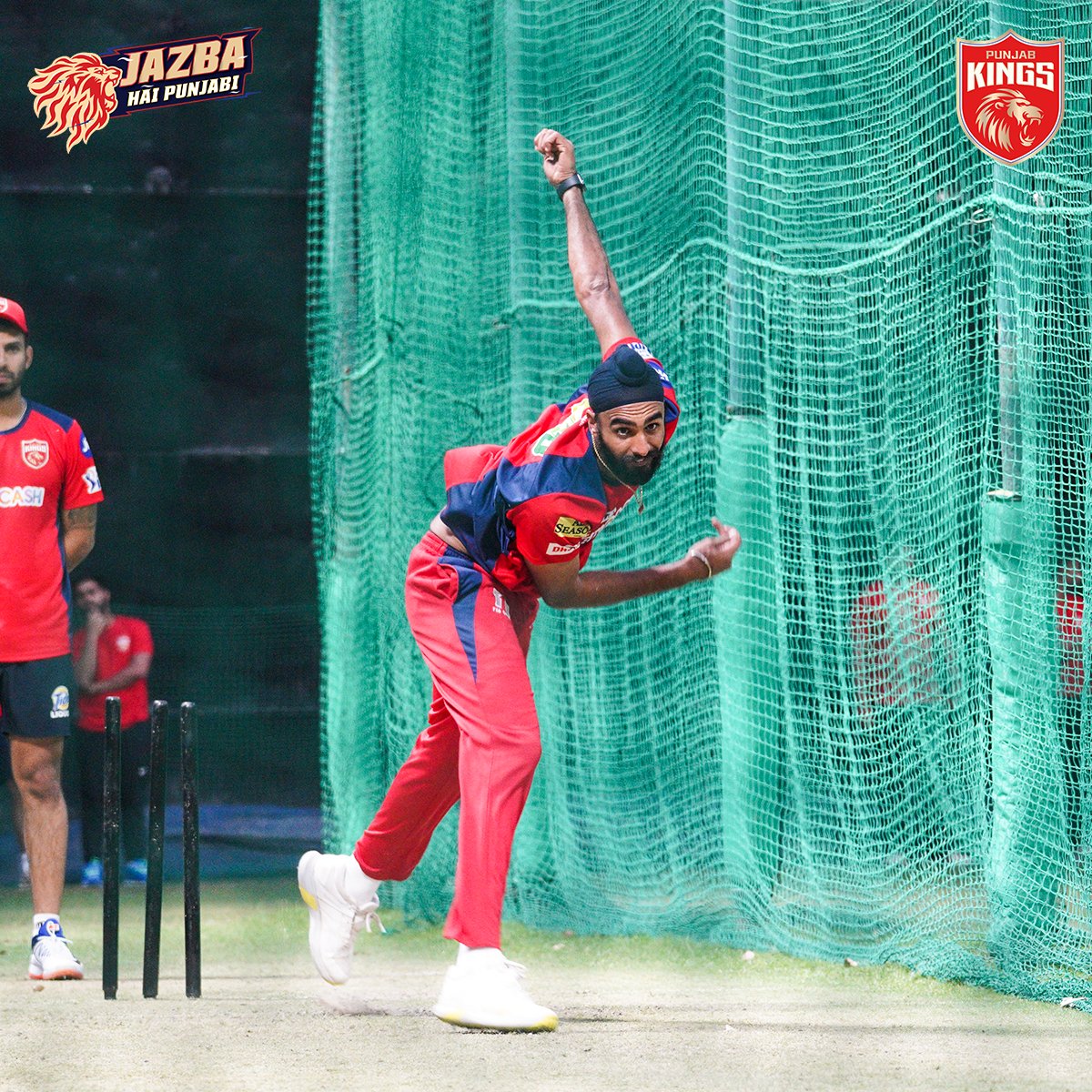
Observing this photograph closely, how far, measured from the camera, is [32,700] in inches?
241

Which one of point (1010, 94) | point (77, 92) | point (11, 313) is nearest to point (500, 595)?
point (1010, 94)

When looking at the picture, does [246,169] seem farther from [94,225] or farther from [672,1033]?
[672,1033]

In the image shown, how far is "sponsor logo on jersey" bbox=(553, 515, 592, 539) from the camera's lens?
14.6ft

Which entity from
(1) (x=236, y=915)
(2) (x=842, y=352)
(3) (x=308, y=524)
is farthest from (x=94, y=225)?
(2) (x=842, y=352)

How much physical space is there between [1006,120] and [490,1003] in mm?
3347

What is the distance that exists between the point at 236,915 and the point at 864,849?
331 cm

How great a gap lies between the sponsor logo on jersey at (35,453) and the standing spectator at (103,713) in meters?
3.77

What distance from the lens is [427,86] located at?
798 cm

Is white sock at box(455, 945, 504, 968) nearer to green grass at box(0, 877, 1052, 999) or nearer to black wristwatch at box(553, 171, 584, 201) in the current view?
green grass at box(0, 877, 1052, 999)

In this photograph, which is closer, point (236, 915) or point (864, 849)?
point (864, 849)

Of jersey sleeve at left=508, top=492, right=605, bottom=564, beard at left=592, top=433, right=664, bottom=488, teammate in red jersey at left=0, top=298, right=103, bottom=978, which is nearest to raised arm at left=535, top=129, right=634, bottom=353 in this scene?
beard at left=592, top=433, right=664, bottom=488

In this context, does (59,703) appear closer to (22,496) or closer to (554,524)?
(22,496)

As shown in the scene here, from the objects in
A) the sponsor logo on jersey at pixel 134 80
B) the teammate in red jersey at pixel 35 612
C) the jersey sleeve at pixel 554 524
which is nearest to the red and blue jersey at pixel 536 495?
the jersey sleeve at pixel 554 524

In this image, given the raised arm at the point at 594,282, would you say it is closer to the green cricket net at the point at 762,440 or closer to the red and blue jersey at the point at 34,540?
the green cricket net at the point at 762,440
